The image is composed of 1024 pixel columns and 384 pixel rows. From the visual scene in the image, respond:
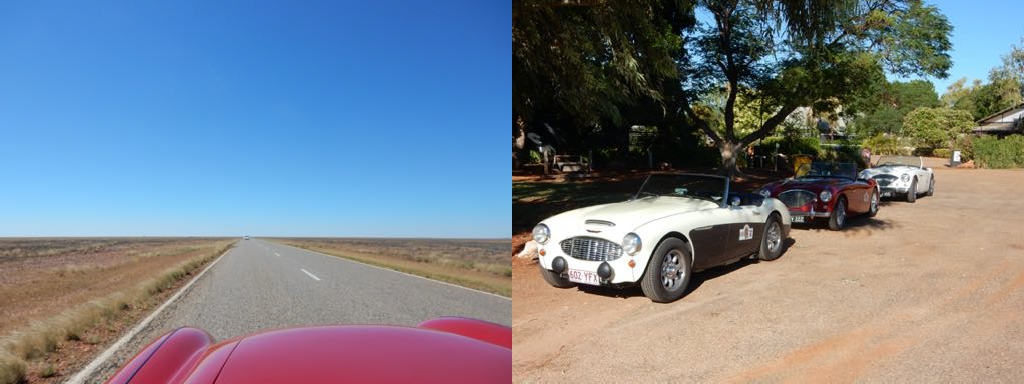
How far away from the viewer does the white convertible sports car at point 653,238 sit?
4.77 meters

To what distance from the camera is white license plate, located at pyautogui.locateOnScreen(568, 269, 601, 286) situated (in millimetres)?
4844

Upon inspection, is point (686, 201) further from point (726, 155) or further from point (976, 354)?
point (726, 155)

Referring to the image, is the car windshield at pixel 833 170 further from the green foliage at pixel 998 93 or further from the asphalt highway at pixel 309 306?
the green foliage at pixel 998 93

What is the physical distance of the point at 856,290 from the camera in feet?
17.3

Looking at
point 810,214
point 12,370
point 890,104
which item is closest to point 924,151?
point 890,104

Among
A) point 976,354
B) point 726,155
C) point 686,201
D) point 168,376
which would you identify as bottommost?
point 976,354

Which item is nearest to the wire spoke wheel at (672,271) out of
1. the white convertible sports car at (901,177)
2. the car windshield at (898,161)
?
the white convertible sports car at (901,177)

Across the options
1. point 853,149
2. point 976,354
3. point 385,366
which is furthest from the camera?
point 853,149

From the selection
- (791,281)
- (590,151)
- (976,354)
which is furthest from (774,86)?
(976,354)

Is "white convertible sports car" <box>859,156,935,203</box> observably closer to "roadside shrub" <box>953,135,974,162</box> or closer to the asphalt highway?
the asphalt highway

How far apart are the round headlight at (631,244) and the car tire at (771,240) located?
2716 millimetres

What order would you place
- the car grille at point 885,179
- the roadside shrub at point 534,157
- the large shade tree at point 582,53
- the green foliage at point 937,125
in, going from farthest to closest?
the green foliage at point 937,125
the car grille at point 885,179
the roadside shrub at point 534,157
the large shade tree at point 582,53

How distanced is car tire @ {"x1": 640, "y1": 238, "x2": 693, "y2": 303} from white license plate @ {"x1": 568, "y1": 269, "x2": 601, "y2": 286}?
0.39m

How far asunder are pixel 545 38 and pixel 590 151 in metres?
10.2
